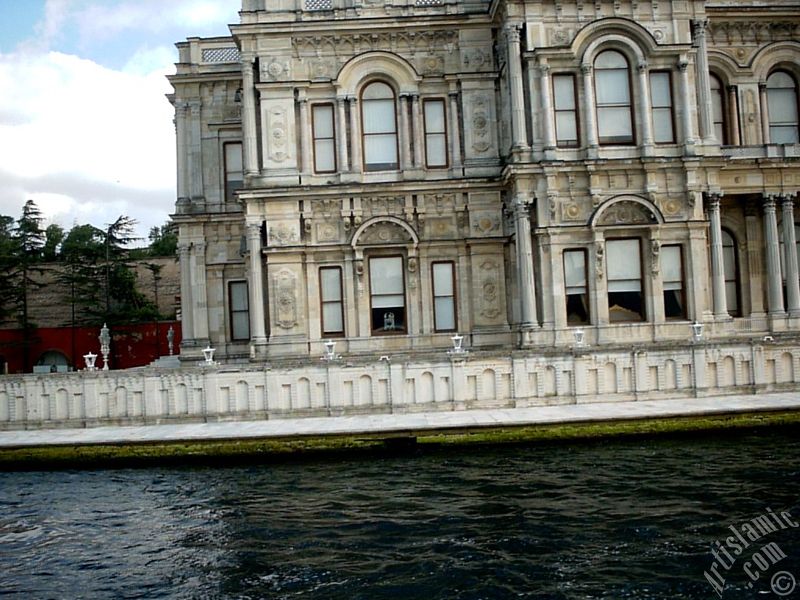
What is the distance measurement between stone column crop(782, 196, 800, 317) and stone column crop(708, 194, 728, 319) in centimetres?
287

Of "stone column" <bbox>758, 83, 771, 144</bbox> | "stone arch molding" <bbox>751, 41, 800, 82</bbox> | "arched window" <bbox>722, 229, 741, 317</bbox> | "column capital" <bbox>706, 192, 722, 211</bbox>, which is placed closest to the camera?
"column capital" <bbox>706, 192, 722, 211</bbox>

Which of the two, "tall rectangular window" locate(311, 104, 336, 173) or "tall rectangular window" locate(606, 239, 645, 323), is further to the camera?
"tall rectangular window" locate(311, 104, 336, 173)

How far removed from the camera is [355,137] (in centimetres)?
2214

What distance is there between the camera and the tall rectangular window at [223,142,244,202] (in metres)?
26.0

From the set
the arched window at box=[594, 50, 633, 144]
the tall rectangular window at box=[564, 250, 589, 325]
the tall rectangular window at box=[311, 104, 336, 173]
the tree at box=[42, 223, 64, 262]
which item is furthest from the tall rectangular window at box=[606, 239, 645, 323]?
the tree at box=[42, 223, 64, 262]

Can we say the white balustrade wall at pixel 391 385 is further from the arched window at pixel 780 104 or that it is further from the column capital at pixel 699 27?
the arched window at pixel 780 104

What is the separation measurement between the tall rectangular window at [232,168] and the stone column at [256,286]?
476cm

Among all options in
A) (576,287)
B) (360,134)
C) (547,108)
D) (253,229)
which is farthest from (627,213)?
(253,229)

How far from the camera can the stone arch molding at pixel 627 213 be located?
20297 millimetres

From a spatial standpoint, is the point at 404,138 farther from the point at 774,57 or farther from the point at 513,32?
the point at 774,57

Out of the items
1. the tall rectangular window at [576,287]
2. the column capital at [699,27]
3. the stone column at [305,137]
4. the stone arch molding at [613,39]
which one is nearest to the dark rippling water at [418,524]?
the tall rectangular window at [576,287]

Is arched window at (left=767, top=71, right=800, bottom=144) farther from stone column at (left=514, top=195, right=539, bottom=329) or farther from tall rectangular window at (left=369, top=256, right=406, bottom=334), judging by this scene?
tall rectangular window at (left=369, top=256, right=406, bottom=334)

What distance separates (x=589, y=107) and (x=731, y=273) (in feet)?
23.5

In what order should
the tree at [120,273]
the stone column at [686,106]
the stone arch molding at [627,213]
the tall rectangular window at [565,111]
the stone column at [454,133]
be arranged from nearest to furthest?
the stone arch molding at [627,213] < the stone column at [686,106] < the tall rectangular window at [565,111] < the stone column at [454,133] < the tree at [120,273]
